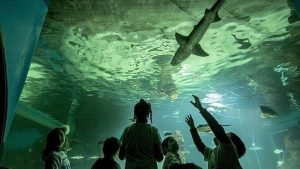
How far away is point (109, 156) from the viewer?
4254mm

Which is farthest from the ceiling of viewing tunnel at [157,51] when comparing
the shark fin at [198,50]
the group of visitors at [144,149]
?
the group of visitors at [144,149]

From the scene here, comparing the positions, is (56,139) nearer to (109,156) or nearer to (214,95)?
(109,156)

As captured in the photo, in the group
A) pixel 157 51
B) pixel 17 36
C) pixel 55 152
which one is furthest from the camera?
pixel 157 51

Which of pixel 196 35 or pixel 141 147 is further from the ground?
pixel 196 35

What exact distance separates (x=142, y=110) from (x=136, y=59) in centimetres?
1087

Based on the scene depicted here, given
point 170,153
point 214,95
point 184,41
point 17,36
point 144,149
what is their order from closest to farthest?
point 144,149, point 170,153, point 17,36, point 184,41, point 214,95

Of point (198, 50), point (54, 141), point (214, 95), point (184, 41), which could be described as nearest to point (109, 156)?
point (54, 141)

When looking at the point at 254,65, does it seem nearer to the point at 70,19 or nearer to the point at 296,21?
the point at 296,21

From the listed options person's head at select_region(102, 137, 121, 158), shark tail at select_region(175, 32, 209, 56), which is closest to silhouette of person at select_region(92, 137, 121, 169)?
person's head at select_region(102, 137, 121, 158)

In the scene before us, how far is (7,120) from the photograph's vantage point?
17.9ft

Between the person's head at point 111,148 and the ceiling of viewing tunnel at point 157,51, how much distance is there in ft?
19.6

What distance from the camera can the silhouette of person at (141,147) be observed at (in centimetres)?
438

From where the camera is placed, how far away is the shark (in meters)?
8.41

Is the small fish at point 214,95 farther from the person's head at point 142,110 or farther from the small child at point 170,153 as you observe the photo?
the person's head at point 142,110
